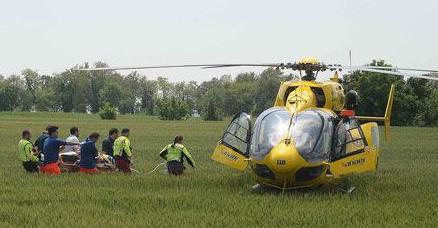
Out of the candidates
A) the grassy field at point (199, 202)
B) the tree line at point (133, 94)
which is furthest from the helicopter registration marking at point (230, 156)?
the tree line at point (133, 94)

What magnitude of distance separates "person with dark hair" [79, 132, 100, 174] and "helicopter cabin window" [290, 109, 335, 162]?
5.93 meters

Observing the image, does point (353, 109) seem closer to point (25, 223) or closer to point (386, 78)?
point (25, 223)

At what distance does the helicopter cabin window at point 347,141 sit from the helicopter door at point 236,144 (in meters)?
2.21

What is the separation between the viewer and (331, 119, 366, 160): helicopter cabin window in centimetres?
1370

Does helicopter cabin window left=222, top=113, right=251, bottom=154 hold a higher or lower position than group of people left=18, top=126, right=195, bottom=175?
higher

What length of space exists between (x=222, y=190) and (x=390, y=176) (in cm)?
664

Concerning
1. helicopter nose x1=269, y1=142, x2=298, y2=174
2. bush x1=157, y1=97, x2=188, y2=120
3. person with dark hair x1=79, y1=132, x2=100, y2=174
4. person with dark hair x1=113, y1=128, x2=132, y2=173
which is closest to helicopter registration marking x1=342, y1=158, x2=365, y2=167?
Result: helicopter nose x1=269, y1=142, x2=298, y2=174

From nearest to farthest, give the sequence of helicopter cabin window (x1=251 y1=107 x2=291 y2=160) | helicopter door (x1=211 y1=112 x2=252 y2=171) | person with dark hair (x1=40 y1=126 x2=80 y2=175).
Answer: helicopter cabin window (x1=251 y1=107 x2=291 y2=160), helicopter door (x1=211 y1=112 x2=252 y2=171), person with dark hair (x1=40 y1=126 x2=80 y2=175)

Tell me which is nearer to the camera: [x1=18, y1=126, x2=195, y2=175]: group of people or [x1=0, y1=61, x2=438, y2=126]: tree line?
[x1=18, y1=126, x2=195, y2=175]: group of people

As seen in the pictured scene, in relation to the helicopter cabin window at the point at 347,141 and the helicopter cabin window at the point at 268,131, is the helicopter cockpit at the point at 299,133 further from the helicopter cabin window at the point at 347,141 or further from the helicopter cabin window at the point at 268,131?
the helicopter cabin window at the point at 347,141

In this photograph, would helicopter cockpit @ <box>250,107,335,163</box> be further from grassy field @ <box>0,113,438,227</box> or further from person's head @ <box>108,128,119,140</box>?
person's head @ <box>108,128,119,140</box>

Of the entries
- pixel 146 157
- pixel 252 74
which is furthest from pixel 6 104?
pixel 146 157

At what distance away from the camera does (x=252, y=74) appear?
576 feet

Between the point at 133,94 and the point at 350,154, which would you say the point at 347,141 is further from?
the point at 133,94
